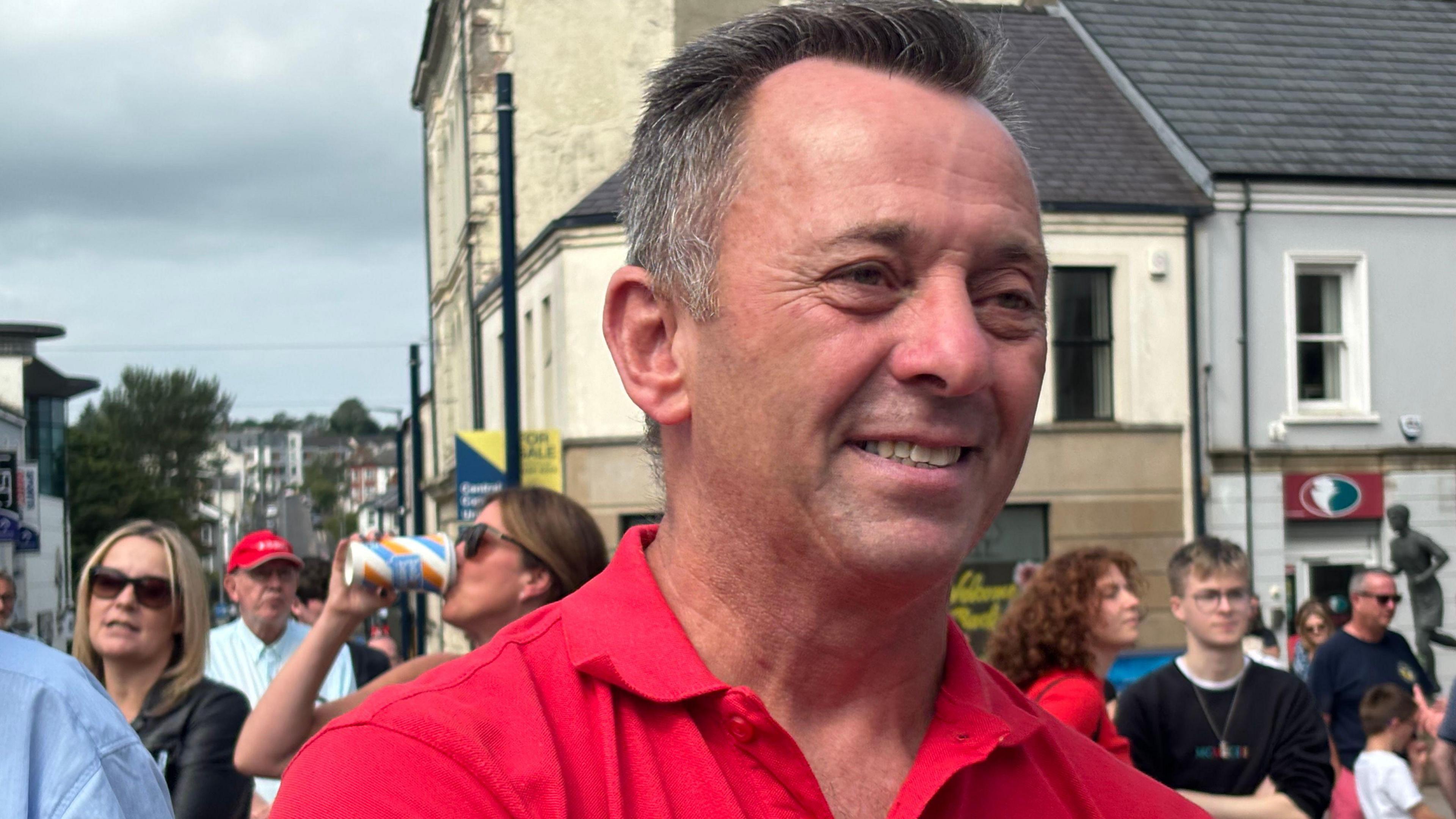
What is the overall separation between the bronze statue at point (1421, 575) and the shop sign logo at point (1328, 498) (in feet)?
10.3

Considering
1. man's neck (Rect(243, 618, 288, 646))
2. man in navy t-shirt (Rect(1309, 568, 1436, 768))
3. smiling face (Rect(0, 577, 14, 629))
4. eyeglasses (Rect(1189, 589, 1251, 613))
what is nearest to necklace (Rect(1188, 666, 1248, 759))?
eyeglasses (Rect(1189, 589, 1251, 613))

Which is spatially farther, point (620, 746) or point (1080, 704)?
point (1080, 704)

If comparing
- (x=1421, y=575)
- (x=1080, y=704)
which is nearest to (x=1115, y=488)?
(x=1421, y=575)

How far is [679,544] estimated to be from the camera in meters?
1.82

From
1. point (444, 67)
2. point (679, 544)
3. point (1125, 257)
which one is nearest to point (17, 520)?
point (679, 544)

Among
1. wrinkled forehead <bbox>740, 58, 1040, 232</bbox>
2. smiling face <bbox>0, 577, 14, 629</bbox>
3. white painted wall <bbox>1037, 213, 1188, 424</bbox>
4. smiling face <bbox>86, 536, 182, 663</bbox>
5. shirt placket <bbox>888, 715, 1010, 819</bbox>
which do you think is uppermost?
white painted wall <bbox>1037, 213, 1188, 424</bbox>

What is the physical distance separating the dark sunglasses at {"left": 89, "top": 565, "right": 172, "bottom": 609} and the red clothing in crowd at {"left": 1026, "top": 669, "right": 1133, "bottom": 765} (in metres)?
2.76

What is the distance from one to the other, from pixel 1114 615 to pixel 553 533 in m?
2.12

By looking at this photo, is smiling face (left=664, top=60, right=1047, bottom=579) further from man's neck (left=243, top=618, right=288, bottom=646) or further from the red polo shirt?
man's neck (left=243, top=618, right=288, bottom=646)

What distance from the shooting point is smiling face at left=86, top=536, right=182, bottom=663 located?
196 inches

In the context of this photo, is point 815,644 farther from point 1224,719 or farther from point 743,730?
point 1224,719

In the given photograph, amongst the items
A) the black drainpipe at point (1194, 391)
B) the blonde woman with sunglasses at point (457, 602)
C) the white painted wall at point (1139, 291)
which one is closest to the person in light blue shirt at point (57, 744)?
the blonde woman with sunglasses at point (457, 602)

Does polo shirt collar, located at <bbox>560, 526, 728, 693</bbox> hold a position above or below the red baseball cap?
above

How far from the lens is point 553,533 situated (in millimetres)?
4520
